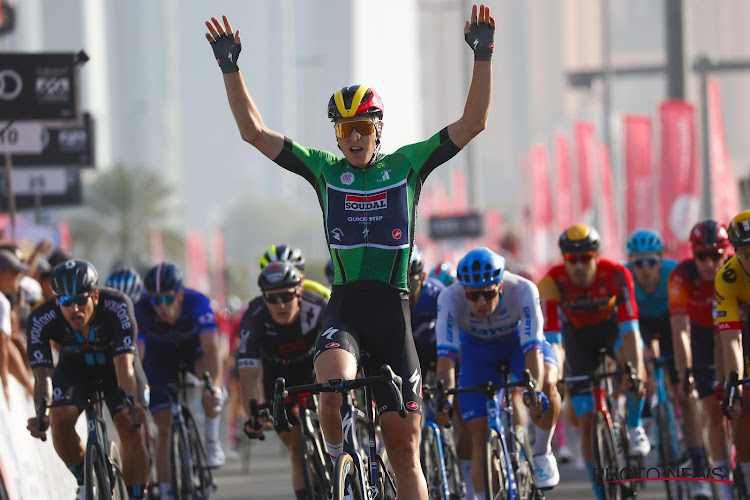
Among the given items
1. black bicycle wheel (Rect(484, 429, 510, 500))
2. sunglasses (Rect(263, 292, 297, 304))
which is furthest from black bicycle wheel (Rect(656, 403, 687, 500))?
sunglasses (Rect(263, 292, 297, 304))

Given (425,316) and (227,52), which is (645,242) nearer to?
A: (425,316)

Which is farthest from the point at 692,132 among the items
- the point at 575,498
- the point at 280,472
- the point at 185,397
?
the point at 185,397

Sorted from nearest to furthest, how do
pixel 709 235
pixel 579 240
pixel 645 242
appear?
pixel 709 235 < pixel 579 240 < pixel 645 242

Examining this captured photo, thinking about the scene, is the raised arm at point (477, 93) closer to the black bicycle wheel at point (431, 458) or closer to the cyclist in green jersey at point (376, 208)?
the cyclist in green jersey at point (376, 208)

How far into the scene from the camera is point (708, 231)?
10531 mm

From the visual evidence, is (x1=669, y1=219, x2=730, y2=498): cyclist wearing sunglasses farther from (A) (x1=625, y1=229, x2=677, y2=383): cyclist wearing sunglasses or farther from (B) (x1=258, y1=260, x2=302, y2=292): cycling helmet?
(B) (x1=258, y1=260, x2=302, y2=292): cycling helmet

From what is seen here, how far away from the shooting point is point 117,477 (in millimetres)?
9109

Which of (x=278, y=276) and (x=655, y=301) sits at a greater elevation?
(x=278, y=276)

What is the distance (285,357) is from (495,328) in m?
1.62

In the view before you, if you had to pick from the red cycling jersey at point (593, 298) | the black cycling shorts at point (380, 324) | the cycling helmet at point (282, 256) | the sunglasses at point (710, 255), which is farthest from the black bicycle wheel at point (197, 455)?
the black cycling shorts at point (380, 324)

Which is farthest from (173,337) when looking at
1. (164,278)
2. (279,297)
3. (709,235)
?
(709,235)

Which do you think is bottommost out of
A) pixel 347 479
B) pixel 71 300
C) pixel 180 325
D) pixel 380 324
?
pixel 347 479

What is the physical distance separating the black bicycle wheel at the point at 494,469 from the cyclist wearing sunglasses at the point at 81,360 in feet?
6.94

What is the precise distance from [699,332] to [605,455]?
1650 millimetres
